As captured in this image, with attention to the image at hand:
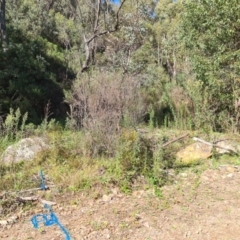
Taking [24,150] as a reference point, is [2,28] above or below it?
above

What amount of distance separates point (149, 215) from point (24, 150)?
2.29 m

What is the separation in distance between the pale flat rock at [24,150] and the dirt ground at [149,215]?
1198mm

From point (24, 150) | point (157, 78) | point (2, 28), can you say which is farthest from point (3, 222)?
point (157, 78)

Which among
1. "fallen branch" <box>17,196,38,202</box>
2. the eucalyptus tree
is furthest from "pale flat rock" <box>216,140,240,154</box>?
"fallen branch" <box>17,196,38,202</box>

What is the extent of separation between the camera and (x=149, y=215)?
2.90 metres

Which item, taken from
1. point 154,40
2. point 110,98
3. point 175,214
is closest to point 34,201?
point 175,214

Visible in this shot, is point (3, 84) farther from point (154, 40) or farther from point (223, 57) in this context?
point (154, 40)

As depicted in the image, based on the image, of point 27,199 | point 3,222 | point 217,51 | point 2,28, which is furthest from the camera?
point 2,28

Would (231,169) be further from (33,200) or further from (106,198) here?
(33,200)

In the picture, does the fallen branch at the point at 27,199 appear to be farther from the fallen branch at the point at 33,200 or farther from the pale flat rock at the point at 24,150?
the pale flat rock at the point at 24,150

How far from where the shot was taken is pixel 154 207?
9.99 feet

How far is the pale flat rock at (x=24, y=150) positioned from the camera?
398cm

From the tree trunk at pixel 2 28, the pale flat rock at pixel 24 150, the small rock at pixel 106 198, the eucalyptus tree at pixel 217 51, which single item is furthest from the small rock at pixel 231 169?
the tree trunk at pixel 2 28

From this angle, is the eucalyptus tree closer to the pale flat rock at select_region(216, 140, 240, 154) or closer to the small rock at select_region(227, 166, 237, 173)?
the pale flat rock at select_region(216, 140, 240, 154)
